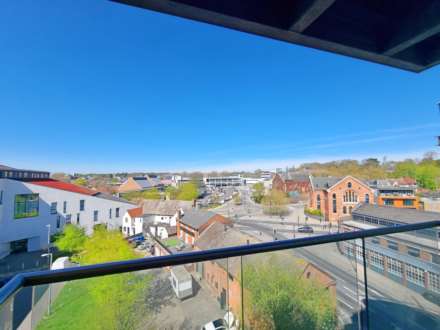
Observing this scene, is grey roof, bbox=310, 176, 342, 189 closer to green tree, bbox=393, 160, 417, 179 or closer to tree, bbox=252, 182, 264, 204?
tree, bbox=252, 182, 264, 204

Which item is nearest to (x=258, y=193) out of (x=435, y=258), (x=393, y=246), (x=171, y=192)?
(x=171, y=192)

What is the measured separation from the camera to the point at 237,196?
30.0 ft

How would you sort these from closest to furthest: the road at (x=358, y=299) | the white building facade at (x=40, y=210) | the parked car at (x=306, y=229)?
the road at (x=358, y=299) → the white building facade at (x=40, y=210) → the parked car at (x=306, y=229)

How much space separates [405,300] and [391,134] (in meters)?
8.77

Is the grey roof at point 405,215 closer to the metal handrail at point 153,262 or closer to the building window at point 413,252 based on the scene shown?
the building window at point 413,252

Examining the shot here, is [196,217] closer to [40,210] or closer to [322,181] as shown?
[40,210]

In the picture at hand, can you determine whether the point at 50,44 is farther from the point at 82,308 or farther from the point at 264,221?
the point at 264,221

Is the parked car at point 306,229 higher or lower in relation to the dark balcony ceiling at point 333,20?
lower

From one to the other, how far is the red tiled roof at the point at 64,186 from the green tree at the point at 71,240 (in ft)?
3.34

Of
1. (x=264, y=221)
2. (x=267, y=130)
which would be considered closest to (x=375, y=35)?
(x=264, y=221)

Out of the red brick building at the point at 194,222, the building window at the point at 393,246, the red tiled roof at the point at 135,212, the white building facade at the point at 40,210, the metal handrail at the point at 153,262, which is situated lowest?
the red brick building at the point at 194,222

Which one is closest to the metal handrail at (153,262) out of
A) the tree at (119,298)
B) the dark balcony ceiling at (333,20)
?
the tree at (119,298)

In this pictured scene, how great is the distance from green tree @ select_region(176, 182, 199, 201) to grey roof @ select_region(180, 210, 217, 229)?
30.0 inches

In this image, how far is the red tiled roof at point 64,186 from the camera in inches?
197
